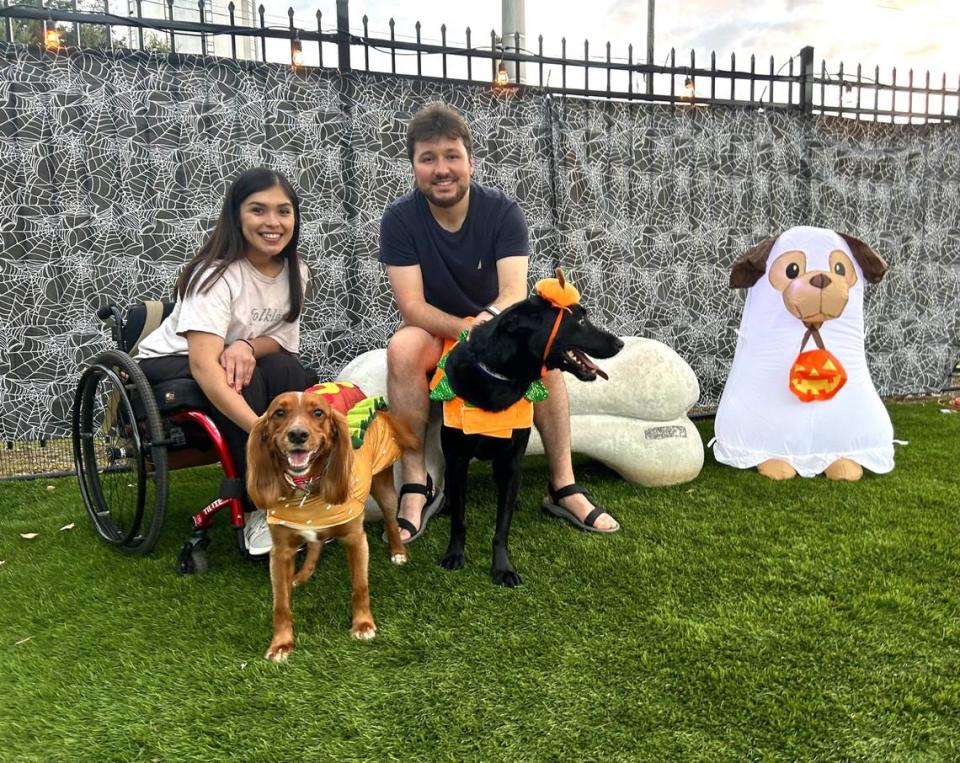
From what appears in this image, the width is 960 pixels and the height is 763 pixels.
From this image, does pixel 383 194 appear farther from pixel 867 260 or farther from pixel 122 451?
pixel 867 260

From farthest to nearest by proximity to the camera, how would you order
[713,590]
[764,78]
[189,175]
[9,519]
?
[764,78], [189,175], [9,519], [713,590]

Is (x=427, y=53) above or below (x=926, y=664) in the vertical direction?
above

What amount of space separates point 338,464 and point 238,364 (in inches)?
27.5

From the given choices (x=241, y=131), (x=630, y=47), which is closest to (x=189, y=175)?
(x=241, y=131)

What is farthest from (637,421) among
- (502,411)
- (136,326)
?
(136,326)

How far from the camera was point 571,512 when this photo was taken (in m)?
2.77

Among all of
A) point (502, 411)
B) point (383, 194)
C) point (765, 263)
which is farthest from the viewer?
point (383, 194)

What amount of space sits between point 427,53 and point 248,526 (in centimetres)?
294

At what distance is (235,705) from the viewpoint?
1.64 meters

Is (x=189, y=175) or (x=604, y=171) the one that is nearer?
(x=189, y=175)

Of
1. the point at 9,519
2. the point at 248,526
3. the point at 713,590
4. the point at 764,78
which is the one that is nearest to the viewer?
the point at 713,590

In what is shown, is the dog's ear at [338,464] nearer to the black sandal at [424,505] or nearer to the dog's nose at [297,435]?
the dog's nose at [297,435]

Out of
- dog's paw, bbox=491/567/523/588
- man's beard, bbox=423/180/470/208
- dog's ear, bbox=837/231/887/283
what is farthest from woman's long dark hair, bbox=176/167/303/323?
dog's ear, bbox=837/231/887/283

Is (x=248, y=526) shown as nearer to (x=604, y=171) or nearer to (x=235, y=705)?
(x=235, y=705)
